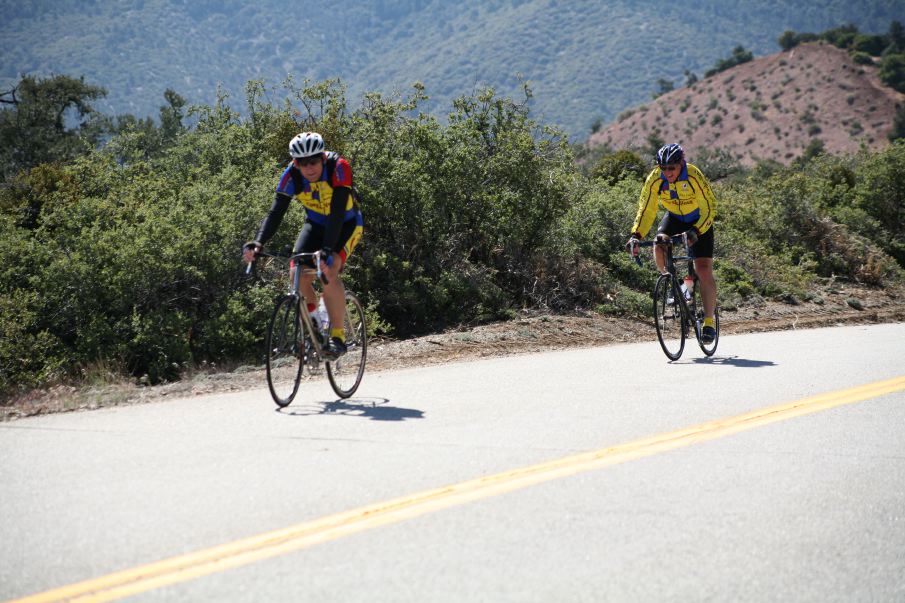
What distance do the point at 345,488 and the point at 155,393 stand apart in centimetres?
425

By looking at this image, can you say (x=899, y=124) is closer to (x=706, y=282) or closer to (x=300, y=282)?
(x=706, y=282)

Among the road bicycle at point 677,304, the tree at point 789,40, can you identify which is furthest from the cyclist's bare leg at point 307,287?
the tree at point 789,40

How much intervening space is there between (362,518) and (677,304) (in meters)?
7.57

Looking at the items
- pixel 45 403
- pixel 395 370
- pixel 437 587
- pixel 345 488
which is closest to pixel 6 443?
pixel 45 403

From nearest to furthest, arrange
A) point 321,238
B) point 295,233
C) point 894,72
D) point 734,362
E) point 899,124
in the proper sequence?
point 321,238 < point 734,362 < point 295,233 < point 899,124 < point 894,72

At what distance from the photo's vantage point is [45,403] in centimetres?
834

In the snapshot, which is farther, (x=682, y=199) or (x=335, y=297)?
(x=682, y=199)

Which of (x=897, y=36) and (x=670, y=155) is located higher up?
(x=897, y=36)

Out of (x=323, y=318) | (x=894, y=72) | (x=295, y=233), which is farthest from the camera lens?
(x=894, y=72)

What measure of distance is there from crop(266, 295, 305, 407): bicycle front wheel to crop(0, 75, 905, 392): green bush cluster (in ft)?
10.0

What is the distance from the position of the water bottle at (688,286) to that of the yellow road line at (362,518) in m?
4.25

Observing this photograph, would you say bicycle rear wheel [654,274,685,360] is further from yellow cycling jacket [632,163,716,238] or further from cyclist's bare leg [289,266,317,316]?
cyclist's bare leg [289,266,317,316]

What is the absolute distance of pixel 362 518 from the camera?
4688 mm

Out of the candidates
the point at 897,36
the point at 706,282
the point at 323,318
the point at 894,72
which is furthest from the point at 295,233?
the point at 897,36
